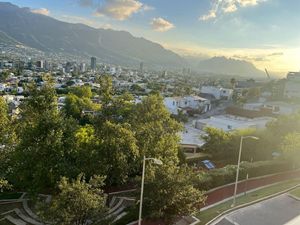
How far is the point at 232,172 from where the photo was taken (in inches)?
949

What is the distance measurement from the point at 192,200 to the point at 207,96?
92.5 meters

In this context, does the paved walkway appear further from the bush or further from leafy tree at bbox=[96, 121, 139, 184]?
leafy tree at bbox=[96, 121, 139, 184]

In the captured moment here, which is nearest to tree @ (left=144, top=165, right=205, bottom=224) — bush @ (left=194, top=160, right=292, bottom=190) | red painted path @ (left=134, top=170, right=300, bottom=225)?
red painted path @ (left=134, top=170, right=300, bottom=225)

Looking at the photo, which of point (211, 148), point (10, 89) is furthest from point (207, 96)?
point (211, 148)

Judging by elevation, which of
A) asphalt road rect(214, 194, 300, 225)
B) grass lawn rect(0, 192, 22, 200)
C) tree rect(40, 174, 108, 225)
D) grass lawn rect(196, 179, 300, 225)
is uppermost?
tree rect(40, 174, 108, 225)

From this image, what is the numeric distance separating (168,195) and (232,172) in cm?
1059

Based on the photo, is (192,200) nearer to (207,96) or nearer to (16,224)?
(16,224)

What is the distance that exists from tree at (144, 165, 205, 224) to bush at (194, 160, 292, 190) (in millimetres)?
3643

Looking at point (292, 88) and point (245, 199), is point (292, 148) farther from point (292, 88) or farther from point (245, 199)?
point (292, 88)

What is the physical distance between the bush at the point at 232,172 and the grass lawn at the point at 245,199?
1490 millimetres

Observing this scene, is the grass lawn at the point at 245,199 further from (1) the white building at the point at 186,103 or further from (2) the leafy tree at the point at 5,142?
(1) the white building at the point at 186,103

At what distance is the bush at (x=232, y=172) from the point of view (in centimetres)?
2169

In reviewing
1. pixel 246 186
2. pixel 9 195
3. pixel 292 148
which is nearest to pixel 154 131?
pixel 246 186

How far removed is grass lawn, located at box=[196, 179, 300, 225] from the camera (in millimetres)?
18250
